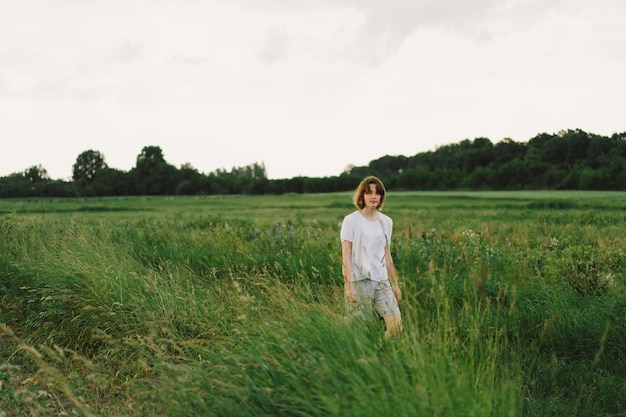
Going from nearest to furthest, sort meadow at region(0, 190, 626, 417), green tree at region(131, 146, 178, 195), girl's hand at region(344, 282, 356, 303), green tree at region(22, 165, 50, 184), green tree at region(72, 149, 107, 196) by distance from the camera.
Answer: meadow at region(0, 190, 626, 417) < girl's hand at region(344, 282, 356, 303) < green tree at region(22, 165, 50, 184) < green tree at region(72, 149, 107, 196) < green tree at region(131, 146, 178, 195)

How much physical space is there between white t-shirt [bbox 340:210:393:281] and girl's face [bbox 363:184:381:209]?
0.54 ft

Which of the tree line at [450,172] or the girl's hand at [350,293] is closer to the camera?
the girl's hand at [350,293]

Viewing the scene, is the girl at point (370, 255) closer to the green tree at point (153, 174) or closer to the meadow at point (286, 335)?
the meadow at point (286, 335)

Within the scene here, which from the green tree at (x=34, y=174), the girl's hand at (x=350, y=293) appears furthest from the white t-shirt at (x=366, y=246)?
the green tree at (x=34, y=174)

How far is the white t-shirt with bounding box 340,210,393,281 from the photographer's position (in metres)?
5.43

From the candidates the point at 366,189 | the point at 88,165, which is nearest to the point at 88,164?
the point at 88,165

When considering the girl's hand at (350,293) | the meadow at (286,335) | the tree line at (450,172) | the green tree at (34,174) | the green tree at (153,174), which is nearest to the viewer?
the meadow at (286,335)

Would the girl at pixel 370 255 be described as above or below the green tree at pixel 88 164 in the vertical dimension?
below

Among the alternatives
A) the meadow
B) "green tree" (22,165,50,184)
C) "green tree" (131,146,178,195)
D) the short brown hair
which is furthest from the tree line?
the short brown hair

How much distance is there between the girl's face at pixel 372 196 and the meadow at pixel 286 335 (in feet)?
3.27

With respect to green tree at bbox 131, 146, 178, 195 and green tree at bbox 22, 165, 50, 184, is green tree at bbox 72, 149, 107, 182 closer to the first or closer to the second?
green tree at bbox 131, 146, 178, 195

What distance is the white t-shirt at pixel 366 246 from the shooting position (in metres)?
5.43

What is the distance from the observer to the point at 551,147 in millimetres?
81562

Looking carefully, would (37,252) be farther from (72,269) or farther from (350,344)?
(350,344)
